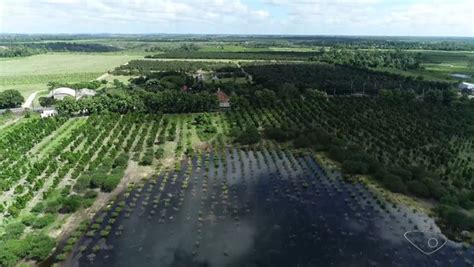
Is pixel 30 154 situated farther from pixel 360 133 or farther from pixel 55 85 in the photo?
pixel 55 85

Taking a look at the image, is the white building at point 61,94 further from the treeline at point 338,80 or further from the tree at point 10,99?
the treeline at point 338,80

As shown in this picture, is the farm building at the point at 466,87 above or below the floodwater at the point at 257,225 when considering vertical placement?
above

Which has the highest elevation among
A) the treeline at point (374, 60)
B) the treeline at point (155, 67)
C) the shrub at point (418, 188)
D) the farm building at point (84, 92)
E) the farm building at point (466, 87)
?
the treeline at point (374, 60)

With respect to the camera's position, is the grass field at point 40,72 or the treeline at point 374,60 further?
the treeline at point 374,60

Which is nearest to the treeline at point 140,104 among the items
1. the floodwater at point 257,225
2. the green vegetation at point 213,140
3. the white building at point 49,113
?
the green vegetation at point 213,140

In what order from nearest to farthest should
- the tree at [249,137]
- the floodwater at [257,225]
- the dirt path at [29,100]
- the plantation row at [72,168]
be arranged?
the floodwater at [257,225]
the plantation row at [72,168]
the tree at [249,137]
the dirt path at [29,100]

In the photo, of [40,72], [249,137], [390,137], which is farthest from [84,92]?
[390,137]

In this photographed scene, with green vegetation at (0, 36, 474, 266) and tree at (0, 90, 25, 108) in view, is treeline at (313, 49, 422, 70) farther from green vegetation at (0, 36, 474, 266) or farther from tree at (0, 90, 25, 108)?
tree at (0, 90, 25, 108)
